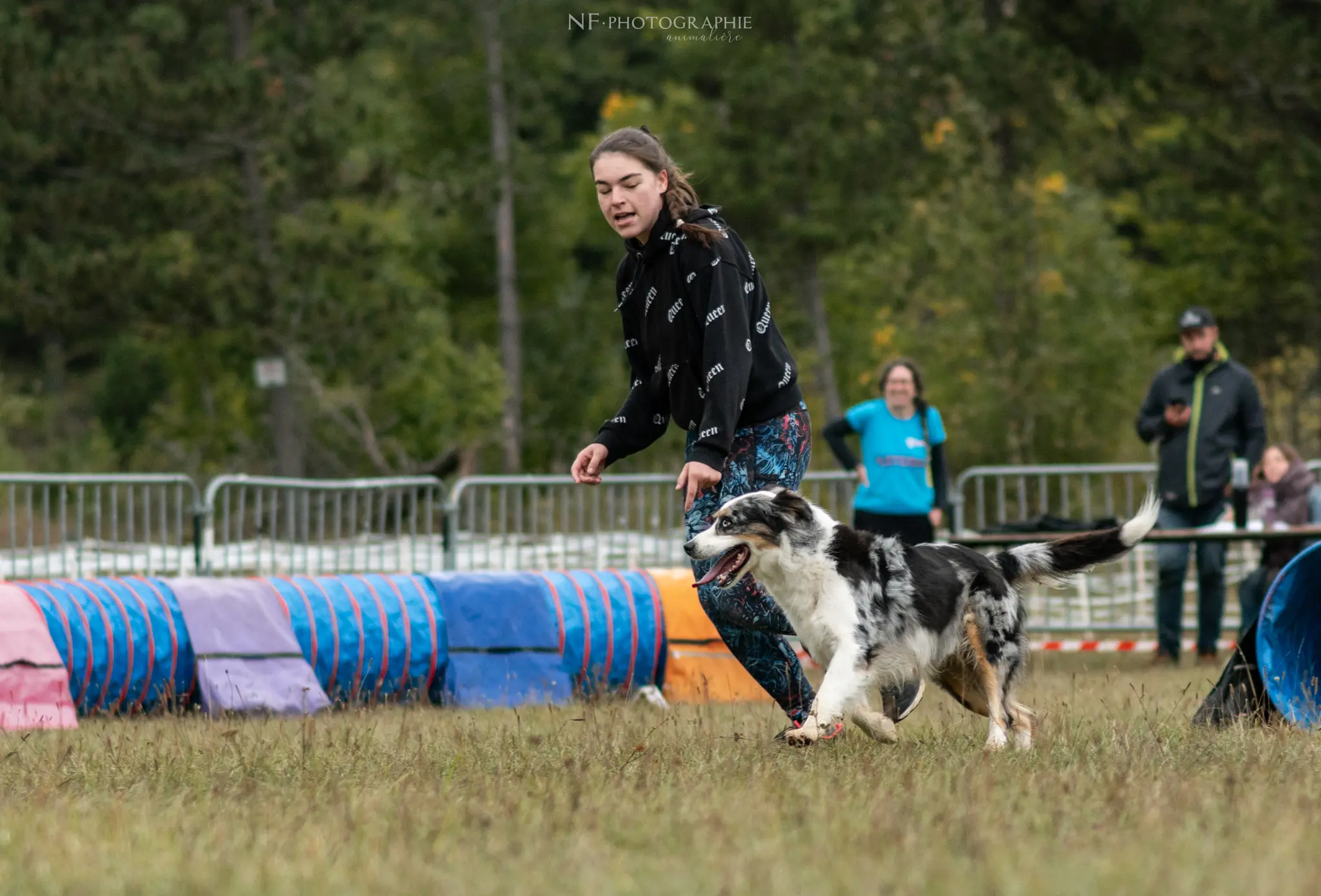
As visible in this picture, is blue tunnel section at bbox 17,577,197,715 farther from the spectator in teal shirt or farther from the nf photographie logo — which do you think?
the nf photographie logo

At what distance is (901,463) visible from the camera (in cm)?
1109

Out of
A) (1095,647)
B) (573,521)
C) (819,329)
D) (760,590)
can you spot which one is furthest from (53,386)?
(760,590)

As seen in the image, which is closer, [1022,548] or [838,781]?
[838,781]

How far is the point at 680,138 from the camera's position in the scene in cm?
2841

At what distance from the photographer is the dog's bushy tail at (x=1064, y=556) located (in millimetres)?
6359

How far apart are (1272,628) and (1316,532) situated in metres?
4.19

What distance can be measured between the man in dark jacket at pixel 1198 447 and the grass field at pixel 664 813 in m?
5.49

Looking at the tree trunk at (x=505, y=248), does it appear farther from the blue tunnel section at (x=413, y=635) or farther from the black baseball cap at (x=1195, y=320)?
the blue tunnel section at (x=413, y=635)

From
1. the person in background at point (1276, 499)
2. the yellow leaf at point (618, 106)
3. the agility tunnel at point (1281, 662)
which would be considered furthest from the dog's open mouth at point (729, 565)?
the yellow leaf at point (618, 106)

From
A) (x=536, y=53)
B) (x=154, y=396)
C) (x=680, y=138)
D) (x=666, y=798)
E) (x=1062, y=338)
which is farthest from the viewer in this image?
(x=154, y=396)

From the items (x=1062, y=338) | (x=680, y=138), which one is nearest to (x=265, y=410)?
(x=680, y=138)

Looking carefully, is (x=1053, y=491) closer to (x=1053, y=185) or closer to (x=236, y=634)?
(x=236, y=634)

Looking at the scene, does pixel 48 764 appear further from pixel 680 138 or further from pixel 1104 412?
pixel 680 138

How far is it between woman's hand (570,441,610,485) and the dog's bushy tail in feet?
5.17
